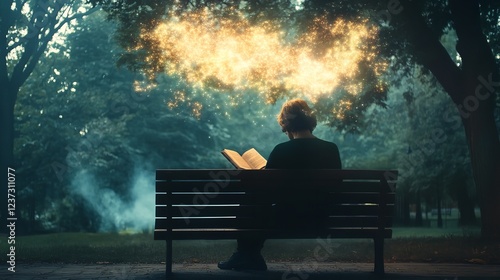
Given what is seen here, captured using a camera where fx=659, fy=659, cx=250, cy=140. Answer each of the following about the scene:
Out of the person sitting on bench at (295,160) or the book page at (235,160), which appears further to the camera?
the book page at (235,160)

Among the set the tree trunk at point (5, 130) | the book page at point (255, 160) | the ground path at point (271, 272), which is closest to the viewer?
the ground path at point (271, 272)

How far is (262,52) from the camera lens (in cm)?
1548

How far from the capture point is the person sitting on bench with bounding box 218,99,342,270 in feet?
21.2

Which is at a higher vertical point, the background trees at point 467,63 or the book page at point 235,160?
the background trees at point 467,63

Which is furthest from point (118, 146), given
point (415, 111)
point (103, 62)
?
point (415, 111)

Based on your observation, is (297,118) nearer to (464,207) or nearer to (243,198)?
(243,198)

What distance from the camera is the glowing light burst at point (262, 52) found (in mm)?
14578

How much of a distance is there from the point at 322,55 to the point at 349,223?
350 inches

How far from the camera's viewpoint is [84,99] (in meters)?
28.4

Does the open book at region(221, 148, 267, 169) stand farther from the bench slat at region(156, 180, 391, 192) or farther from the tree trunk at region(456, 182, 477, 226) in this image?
the tree trunk at region(456, 182, 477, 226)

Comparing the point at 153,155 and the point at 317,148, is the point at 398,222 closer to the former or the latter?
the point at 153,155

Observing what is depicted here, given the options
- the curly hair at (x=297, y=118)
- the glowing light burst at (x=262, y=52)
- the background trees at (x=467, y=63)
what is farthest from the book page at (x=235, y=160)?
the glowing light burst at (x=262, y=52)

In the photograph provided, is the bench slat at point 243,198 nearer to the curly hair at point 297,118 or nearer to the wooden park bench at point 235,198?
the wooden park bench at point 235,198

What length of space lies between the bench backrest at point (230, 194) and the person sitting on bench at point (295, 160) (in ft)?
0.41
